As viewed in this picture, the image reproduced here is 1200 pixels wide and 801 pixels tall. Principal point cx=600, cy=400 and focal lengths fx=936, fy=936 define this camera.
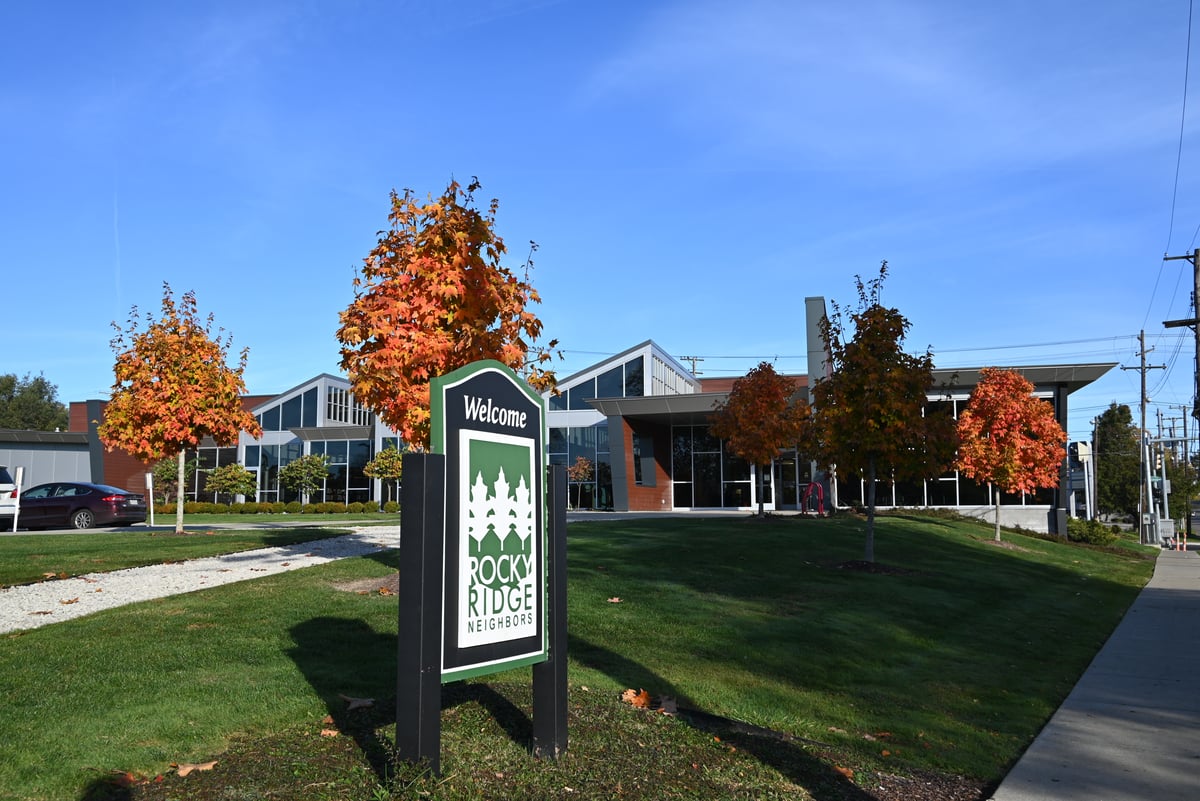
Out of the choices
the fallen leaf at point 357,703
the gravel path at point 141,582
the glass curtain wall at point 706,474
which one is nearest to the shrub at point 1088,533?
the glass curtain wall at point 706,474

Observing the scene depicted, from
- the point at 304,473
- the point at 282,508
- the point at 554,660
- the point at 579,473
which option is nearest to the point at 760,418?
the point at 579,473

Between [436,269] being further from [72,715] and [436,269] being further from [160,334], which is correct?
[160,334]

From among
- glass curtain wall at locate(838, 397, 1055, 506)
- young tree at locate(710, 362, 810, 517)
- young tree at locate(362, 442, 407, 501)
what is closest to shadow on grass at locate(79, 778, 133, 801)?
young tree at locate(710, 362, 810, 517)

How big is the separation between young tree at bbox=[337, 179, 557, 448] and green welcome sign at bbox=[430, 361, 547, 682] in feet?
18.6

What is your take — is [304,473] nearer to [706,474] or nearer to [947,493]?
[706,474]

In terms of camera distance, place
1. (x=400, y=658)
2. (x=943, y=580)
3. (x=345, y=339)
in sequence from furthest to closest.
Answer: (x=943, y=580)
(x=345, y=339)
(x=400, y=658)

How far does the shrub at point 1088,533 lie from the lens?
33219mm

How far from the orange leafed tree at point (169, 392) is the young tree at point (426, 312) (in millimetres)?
9878

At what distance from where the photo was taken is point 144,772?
464cm

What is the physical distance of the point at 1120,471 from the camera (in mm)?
71000

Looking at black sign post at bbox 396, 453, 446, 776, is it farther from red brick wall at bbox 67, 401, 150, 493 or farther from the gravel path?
red brick wall at bbox 67, 401, 150, 493

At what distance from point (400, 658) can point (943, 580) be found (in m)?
13.0

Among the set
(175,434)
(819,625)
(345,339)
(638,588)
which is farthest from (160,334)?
(819,625)

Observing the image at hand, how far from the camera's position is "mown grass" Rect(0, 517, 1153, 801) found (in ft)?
15.8
